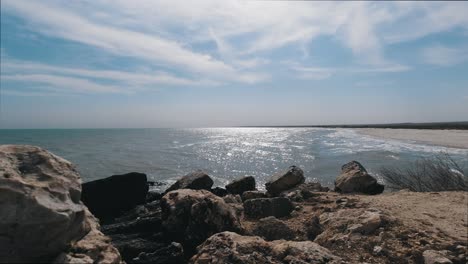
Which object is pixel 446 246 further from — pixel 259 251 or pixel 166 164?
pixel 166 164

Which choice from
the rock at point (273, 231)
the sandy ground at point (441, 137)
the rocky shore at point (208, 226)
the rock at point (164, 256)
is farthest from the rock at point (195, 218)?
the sandy ground at point (441, 137)

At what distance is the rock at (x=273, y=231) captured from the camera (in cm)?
727

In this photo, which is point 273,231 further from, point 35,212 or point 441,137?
point 441,137

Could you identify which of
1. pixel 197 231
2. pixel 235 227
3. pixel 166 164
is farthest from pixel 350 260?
pixel 166 164

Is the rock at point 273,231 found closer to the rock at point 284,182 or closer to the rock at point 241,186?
the rock at point 284,182

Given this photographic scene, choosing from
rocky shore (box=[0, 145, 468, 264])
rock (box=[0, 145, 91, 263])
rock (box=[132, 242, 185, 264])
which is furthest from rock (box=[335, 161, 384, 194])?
rock (box=[0, 145, 91, 263])

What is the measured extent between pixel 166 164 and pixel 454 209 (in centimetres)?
2922

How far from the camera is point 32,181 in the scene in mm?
3826

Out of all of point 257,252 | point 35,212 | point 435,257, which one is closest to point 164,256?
point 257,252

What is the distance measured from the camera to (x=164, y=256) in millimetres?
6086

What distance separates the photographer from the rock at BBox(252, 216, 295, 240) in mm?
7266

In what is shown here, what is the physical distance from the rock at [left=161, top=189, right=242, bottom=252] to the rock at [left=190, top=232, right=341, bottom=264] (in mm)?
1217

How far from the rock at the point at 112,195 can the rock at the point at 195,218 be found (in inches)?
173

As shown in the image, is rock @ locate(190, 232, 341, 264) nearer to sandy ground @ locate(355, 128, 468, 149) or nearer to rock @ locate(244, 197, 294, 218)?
rock @ locate(244, 197, 294, 218)
